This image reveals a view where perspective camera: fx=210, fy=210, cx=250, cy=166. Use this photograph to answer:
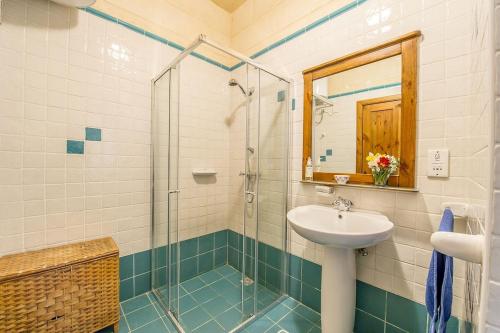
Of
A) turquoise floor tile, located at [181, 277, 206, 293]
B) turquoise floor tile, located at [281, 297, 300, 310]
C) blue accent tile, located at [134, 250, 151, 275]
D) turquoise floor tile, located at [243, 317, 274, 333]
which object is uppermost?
blue accent tile, located at [134, 250, 151, 275]

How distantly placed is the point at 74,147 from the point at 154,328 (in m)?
1.35

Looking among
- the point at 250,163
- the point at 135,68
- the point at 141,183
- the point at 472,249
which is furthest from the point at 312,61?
the point at 141,183

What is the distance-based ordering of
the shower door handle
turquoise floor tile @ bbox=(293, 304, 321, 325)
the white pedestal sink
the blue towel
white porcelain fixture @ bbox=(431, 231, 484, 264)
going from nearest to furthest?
white porcelain fixture @ bbox=(431, 231, 484, 264), the blue towel, the white pedestal sink, turquoise floor tile @ bbox=(293, 304, 321, 325), the shower door handle

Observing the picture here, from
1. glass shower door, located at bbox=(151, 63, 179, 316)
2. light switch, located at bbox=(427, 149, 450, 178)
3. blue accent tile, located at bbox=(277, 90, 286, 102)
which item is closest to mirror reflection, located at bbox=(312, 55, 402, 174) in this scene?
light switch, located at bbox=(427, 149, 450, 178)

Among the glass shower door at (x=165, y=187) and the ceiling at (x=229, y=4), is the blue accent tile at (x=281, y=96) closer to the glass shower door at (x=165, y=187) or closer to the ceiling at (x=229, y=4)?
the glass shower door at (x=165, y=187)

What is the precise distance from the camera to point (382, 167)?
4.03ft

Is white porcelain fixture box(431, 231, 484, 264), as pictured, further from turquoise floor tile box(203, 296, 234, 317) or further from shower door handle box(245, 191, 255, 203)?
turquoise floor tile box(203, 296, 234, 317)

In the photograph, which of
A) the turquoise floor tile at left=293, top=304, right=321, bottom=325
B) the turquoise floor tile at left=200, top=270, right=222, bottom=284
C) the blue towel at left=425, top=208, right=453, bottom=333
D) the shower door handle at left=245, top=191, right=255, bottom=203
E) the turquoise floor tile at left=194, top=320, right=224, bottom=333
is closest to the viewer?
the blue towel at left=425, top=208, right=453, bottom=333

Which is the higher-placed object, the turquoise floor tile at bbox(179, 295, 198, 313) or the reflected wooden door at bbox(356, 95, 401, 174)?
the reflected wooden door at bbox(356, 95, 401, 174)

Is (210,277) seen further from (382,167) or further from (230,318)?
(382,167)

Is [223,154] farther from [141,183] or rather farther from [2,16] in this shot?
[2,16]

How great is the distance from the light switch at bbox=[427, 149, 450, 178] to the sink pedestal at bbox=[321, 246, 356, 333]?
2.00ft

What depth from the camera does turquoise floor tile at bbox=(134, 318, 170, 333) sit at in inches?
55.0

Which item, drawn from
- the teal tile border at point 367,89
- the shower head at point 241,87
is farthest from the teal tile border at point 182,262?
the teal tile border at point 367,89
